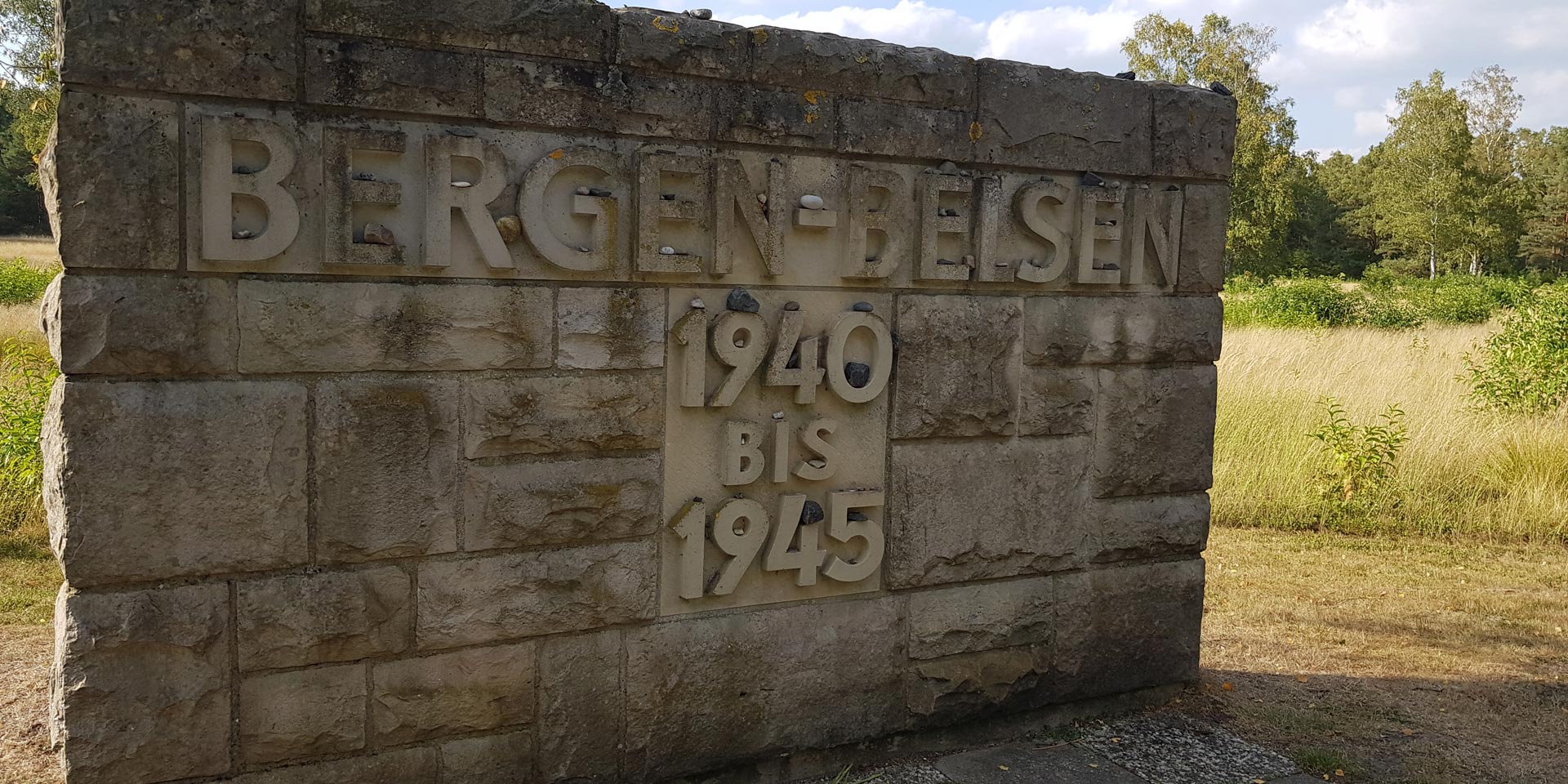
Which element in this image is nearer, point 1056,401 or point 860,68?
point 860,68

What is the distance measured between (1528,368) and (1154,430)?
7124mm

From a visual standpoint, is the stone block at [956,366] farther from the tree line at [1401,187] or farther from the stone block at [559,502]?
the tree line at [1401,187]

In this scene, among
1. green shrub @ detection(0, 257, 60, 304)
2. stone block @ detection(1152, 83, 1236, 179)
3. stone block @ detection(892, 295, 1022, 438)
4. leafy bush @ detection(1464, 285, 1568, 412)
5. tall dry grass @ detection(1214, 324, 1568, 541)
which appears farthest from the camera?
green shrub @ detection(0, 257, 60, 304)

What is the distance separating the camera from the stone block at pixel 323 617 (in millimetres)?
2740

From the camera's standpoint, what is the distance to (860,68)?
11.0ft

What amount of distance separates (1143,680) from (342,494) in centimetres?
287

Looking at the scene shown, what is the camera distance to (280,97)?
8.73ft

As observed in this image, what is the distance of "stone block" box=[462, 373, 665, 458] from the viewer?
294 cm

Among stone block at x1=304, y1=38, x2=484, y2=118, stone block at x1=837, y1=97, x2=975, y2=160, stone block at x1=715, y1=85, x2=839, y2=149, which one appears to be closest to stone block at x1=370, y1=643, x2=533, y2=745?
stone block at x1=304, y1=38, x2=484, y2=118

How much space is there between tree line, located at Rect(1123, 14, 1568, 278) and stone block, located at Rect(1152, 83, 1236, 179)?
76.3 ft

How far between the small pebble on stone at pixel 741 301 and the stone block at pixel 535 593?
71 centimetres

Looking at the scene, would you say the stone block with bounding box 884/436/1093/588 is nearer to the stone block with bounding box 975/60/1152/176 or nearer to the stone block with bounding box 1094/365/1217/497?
the stone block with bounding box 1094/365/1217/497

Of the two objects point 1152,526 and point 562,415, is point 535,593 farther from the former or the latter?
point 1152,526

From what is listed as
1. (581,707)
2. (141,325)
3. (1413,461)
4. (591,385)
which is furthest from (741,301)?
(1413,461)
